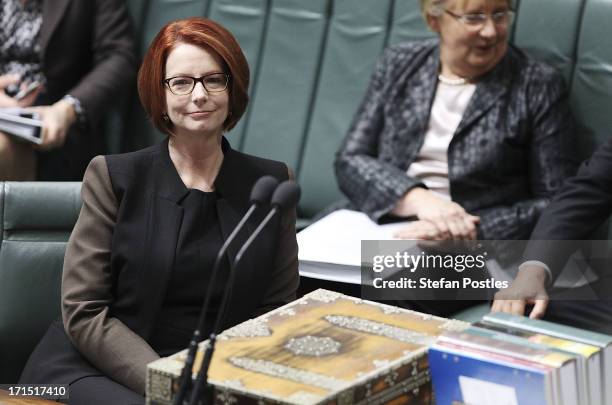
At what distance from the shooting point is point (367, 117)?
11.0 ft

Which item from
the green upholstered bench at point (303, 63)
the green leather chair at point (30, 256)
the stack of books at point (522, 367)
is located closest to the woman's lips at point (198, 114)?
the green leather chair at point (30, 256)

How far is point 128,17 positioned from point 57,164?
0.59m

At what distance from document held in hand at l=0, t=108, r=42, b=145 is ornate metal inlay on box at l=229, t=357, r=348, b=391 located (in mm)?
2003

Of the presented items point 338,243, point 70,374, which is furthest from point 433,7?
point 70,374

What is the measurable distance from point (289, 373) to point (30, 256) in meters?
1.11

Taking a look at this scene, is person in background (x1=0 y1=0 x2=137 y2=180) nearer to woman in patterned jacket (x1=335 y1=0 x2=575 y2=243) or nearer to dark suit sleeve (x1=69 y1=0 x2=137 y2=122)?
dark suit sleeve (x1=69 y1=0 x2=137 y2=122)

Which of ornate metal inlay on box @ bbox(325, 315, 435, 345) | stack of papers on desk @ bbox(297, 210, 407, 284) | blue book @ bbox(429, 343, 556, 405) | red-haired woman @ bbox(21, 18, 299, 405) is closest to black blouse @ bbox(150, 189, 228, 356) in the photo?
red-haired woman @ bbox(21, 18, 299, 405)

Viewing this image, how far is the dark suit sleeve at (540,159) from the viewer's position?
→ 3066 mm

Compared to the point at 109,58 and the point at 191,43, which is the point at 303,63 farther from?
the point at 191,43

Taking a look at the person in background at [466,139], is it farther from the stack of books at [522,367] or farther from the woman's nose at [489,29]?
the stack of books at [522,367]

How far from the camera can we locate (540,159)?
122 inches

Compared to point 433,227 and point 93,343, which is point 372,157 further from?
point 93,343

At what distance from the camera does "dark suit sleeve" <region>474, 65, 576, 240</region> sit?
307 cm

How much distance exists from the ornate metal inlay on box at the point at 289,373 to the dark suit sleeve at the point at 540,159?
149 cm
